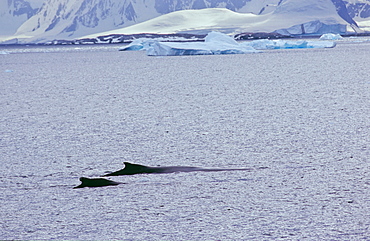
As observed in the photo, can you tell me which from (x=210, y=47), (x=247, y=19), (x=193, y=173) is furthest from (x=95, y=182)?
(x=247, y=19)

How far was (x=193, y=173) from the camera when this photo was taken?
3582 mm

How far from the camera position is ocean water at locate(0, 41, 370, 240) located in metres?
2.57

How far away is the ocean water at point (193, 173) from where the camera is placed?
2.57m

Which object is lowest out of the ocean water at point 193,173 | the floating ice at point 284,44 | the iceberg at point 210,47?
the floating ice at point 284,44

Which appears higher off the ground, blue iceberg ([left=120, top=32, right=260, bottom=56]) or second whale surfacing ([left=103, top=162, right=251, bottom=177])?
second whale surfacing ([left=103, top=162, right=251, bottom=177])

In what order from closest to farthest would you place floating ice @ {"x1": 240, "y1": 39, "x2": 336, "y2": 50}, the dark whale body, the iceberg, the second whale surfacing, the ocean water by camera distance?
1. the ocean water
2. the dark whale body
3. the second whale surfacing
4. the iceberg
5. floating ice @ {"x1": 240, "y1": 39, "x2": 336, "y2": 50}

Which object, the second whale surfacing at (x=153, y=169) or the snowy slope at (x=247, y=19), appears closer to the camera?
the second whale surfacing at (x=153, y=169)

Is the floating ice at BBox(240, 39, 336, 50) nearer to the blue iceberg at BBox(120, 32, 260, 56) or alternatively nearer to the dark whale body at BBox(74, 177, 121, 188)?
the blue iceberg at BBox(120, 32, 260, 56)

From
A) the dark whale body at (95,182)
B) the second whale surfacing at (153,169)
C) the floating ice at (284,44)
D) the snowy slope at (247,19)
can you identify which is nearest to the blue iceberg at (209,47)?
the floating ice at (284,44)

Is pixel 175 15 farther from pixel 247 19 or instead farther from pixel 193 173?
pixel 193 173

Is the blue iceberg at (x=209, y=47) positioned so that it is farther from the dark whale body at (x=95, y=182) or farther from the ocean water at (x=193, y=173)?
the dark whale body at (x=95, y=182)

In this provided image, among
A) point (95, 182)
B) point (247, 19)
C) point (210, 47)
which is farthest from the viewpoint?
point (247, 19)


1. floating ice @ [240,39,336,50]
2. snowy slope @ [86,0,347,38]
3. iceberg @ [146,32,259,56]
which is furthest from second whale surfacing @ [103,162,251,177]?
snowy slope @ [86,0,347,38]

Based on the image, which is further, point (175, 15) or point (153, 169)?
point (175, 15)
